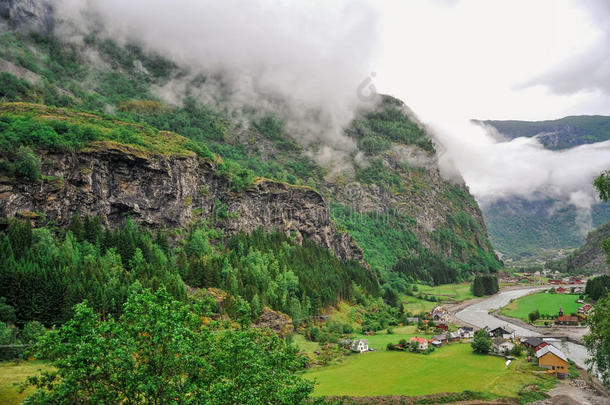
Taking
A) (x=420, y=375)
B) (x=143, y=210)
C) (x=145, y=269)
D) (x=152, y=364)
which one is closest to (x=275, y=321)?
(x=145, y=269)

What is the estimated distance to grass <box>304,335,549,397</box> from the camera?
2422 inches

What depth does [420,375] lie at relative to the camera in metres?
69.8

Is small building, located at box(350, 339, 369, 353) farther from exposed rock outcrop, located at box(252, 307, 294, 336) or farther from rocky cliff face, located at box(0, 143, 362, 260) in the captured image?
rocky cliff face, located at box(0, 143, 362, 260)

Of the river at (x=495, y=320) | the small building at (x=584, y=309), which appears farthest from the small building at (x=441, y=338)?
the small building at (x=584, y=309)

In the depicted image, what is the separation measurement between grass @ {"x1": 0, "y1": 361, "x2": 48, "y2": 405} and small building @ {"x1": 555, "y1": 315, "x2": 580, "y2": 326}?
447ft

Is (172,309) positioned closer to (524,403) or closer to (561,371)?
(524,403)

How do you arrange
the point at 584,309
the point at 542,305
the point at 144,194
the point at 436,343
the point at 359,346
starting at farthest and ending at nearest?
the point at 542,305, the point at 584,309, the point at 144,194, the point at 436,343, the point at 359,346

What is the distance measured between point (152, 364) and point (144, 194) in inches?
3659

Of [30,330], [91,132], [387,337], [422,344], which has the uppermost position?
[91,132]

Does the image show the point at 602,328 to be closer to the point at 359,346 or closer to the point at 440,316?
the point at 359,346

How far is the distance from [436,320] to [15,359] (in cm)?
11828

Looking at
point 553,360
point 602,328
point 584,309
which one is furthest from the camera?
point 584,309

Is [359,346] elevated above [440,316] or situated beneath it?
elevated above

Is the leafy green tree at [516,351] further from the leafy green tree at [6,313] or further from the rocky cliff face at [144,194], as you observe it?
the leafy green tree at [6,313]
